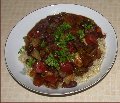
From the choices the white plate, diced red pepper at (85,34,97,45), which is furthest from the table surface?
diced red pepper at (85,34,97,45)

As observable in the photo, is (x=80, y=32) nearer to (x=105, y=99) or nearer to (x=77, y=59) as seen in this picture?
(x=77, y=59)

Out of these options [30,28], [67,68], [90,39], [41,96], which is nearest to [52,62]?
[67,68]

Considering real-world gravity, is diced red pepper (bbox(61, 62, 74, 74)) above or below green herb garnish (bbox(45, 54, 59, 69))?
below

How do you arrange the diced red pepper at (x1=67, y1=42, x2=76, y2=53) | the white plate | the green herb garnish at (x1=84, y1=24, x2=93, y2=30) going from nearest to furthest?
the white plate
the diced red pepper at (x1=67, y1=42, x2=76, y2=53)
the green herb garnish at (x1=84, y1=24, x2=93, y2=30)

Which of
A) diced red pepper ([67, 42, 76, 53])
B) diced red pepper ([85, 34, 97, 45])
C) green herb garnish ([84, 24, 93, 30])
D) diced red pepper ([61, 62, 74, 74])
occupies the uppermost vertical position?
green herb garnish ([84, 24, 93, 30])

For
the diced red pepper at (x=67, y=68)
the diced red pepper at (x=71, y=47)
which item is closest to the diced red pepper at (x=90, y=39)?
the diced red pepper at (x=71, y=47)

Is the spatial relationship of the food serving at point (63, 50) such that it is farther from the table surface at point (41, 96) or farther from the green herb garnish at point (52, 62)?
the table surface at point (41, 96)

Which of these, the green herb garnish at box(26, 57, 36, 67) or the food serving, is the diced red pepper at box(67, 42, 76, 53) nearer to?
the food serving
